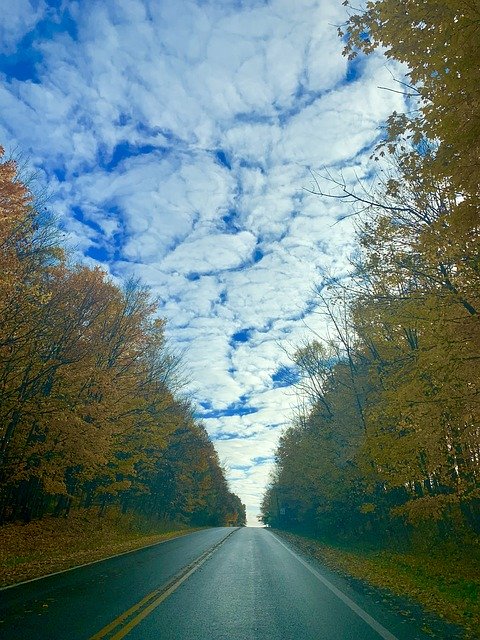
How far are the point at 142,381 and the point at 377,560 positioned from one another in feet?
44.4

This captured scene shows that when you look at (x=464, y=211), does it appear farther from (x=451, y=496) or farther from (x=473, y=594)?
(x=451, y=496)

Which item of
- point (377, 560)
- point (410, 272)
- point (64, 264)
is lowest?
point (377, 560)

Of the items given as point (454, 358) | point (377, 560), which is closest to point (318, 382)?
point (377, 560)

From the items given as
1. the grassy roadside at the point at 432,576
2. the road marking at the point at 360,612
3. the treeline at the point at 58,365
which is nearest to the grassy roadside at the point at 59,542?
the treeline at the point at 58,365

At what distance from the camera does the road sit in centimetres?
583

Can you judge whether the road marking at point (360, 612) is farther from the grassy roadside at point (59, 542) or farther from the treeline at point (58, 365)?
the treeline at point (58, 365)

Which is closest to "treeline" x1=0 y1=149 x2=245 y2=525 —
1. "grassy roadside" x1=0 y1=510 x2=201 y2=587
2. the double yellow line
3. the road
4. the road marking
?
"grassy roadside" x1=0 y1=510 x2=201 y2=587

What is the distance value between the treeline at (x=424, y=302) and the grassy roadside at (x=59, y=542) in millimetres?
9880

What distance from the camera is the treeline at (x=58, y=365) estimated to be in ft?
46.2

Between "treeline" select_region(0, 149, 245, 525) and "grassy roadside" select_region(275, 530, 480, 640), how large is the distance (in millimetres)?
10381

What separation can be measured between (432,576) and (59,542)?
13977 mm

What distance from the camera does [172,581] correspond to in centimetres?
995

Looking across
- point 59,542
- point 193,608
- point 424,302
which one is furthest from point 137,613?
point 59,542

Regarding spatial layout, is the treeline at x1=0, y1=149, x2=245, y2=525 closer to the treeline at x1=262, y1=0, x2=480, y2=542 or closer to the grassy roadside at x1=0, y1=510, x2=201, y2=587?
the grassy roadside at x1=0, y1=510, x2=201, y2=587
